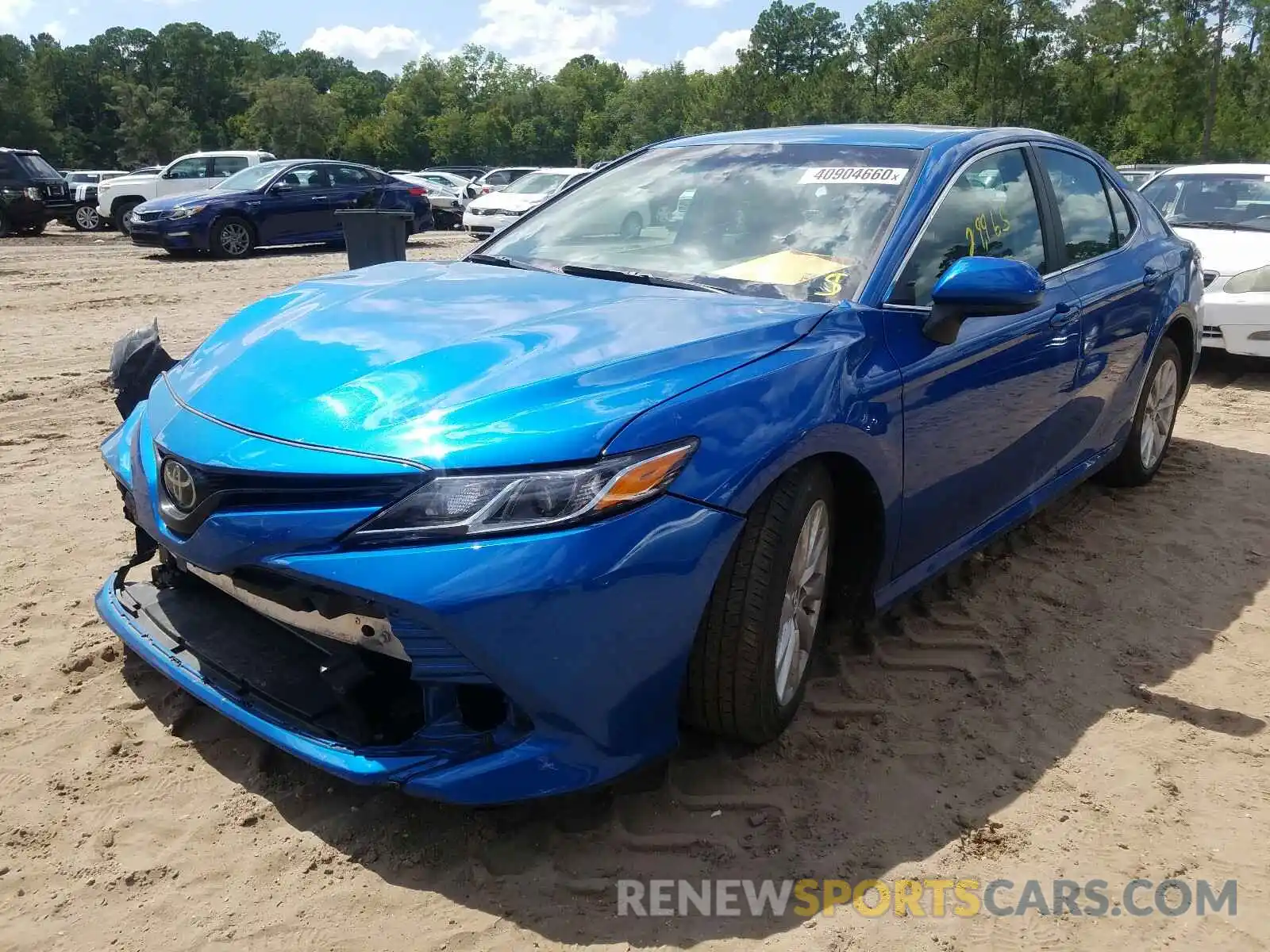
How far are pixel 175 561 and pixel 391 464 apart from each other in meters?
0.93

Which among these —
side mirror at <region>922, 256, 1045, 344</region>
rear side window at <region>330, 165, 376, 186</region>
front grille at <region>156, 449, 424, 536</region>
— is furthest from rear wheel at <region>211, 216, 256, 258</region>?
side mirror at <region>922, 256, 1045, 344</region>

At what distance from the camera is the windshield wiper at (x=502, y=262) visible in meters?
3.46

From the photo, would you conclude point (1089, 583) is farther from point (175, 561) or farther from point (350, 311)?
point (175, 561)

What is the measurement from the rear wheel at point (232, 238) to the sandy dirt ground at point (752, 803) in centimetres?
1217

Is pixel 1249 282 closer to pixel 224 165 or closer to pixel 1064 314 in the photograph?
pixel 1064 314

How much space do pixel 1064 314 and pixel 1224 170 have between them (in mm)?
6449

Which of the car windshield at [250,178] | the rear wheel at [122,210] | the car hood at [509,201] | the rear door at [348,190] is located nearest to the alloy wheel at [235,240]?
the car windshield at [250,178]

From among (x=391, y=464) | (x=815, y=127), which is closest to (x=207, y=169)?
(x=815, y=127)

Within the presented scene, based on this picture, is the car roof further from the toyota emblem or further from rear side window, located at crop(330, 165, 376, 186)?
rear side window, located at crop(330, 165, 376, 186)

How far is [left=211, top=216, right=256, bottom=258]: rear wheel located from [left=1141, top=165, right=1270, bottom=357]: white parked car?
1193 centimetres

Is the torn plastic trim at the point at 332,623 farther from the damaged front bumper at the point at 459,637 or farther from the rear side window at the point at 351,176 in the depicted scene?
the rear side window at the point at 351,176

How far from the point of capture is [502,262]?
11.7ft

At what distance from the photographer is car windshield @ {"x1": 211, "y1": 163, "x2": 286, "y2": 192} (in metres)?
15.7

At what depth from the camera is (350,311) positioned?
2.88 meters
